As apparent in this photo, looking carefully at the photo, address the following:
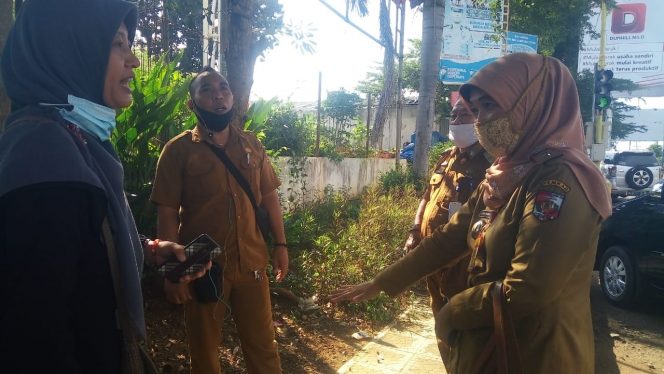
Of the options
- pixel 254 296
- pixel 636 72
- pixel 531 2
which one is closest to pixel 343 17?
pixel 254 296

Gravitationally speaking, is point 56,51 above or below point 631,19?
below

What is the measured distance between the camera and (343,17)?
867 cm

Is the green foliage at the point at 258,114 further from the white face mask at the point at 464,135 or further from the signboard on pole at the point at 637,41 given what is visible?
the signboard on pole at the point at 637,41

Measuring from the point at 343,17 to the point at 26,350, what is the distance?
8153 mm

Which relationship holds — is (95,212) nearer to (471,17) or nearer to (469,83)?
(469,83)

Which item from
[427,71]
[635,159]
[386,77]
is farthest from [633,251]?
[635,159]

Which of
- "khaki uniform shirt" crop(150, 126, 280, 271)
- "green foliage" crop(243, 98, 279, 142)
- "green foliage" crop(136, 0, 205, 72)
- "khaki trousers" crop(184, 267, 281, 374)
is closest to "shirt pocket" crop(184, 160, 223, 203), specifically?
"khaki uniform shirt" crop(150, 126, 280, 271)

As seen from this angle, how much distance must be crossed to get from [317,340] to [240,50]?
8.05 feet

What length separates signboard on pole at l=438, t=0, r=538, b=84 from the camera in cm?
1602

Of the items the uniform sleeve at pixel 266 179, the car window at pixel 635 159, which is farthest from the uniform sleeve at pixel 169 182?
the car window at pixel 635 159

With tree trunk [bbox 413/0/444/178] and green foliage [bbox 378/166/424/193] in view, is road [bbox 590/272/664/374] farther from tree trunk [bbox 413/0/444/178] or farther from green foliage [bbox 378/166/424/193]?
tree trunk [bbox 413/0/444/178]

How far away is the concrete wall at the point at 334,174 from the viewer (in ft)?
24.8

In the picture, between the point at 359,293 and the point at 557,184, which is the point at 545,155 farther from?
the point at 359,293

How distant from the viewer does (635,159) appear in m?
20.1
